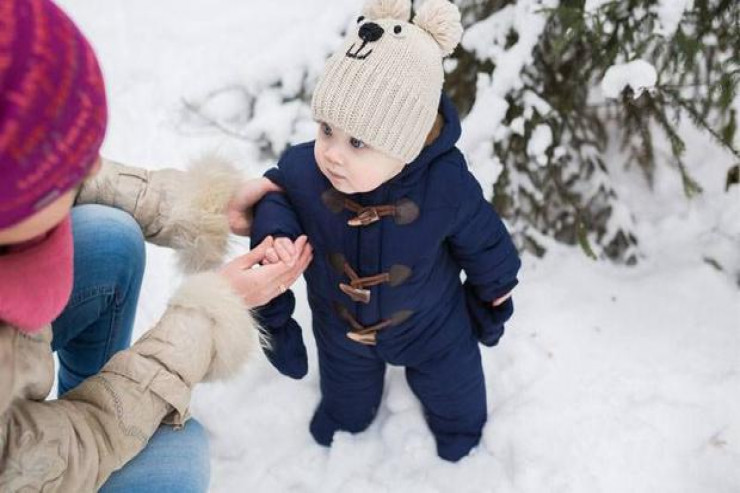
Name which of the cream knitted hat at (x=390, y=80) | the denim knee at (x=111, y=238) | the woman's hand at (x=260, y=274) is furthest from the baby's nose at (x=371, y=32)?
the denim knee at (x=111, y=238)

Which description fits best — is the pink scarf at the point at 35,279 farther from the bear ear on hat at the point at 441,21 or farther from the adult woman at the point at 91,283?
the bear ear on hat at the point at 441,21

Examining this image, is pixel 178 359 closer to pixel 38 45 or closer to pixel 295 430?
pixel 38 45

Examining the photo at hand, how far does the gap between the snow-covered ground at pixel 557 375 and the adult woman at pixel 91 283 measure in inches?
9.6

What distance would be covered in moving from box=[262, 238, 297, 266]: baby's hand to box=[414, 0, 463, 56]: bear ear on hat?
50cm

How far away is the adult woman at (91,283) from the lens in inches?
31.1

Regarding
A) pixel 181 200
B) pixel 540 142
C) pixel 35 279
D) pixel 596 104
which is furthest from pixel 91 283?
pixel 596 104

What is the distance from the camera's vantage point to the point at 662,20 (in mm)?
1731

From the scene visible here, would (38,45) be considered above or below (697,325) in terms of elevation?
above

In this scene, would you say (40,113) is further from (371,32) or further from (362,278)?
(362,278)

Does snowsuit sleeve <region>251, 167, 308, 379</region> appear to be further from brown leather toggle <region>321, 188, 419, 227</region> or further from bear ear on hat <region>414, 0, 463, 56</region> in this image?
bear ear on hat <region>414, 0, 463, 56</region>

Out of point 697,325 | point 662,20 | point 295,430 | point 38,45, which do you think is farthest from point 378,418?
point 38,45

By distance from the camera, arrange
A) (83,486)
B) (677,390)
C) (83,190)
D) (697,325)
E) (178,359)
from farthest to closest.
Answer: (697,325) → (677,390) → (83,190) → (178,359) → (83,486)

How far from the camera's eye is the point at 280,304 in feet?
5.19

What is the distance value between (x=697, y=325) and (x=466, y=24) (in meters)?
1.22
